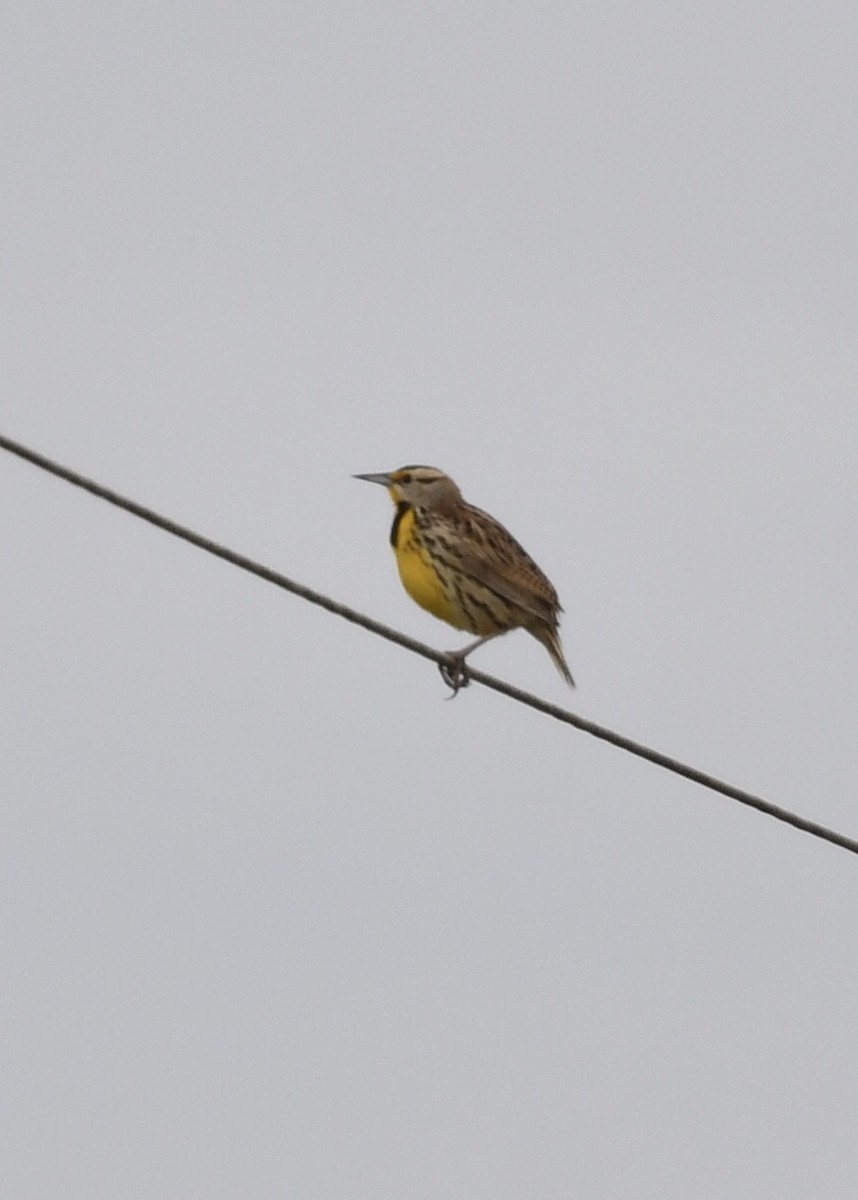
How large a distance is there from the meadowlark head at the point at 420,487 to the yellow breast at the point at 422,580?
0.27 metres

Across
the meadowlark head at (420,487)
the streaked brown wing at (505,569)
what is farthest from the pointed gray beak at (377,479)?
the streaked brown wing at (505,569)

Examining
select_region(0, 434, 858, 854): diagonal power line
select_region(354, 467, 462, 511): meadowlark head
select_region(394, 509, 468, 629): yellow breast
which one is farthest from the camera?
select_region(354, 467, 462, 511): meadowlark head

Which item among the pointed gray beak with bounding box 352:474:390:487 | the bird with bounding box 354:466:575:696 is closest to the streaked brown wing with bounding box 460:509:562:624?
the bird with bounding box 354:466:575:696

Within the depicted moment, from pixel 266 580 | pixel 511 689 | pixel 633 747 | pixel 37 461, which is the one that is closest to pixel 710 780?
pixel 633 747

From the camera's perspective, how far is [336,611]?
804 cm

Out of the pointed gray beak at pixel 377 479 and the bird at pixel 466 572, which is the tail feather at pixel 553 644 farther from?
the pointed gray beak at pixel 377 479

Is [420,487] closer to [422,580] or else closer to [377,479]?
[377,479]

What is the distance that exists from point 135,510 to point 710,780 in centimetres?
182

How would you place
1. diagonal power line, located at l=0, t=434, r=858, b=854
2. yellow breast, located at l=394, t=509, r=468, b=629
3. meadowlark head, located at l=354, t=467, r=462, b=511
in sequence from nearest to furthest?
1. diagonal power line, located at l=0, t=434, r=858, b=854
2. yellow breast, located at l=394, t=509, r=468, b=629
3. meadowlark head, located at l=354, t=467, r=462, b=511

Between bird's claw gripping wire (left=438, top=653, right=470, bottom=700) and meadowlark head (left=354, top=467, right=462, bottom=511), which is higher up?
meadowlark head (left=354, top=467, right=462, bottom=511)

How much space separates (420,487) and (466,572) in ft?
2.13

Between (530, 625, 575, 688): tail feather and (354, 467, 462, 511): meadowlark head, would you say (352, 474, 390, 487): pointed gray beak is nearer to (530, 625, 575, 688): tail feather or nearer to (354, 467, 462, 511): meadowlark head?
(354, 467, 462, 511): meadowlark head

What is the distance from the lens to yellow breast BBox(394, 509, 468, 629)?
38.9 feet

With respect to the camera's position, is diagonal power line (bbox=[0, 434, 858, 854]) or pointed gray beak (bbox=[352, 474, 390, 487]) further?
pointed gray beak (bbox=[352, 474, 390, 487])
